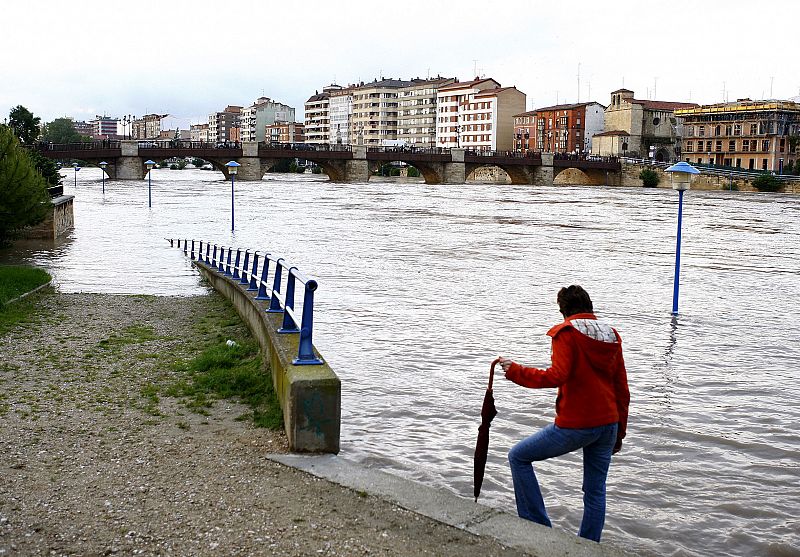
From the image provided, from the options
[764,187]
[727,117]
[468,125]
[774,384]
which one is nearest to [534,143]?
[468,125]

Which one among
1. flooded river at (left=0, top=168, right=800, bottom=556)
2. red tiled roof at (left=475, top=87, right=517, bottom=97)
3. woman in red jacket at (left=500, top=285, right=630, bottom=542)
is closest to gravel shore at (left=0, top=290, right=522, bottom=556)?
woman in red jacket at (left=500, top=285, right=630, bottom=542)

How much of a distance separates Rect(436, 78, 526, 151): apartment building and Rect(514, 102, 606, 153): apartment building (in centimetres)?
602

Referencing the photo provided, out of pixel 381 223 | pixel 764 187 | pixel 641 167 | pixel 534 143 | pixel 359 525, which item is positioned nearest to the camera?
pixel 359 525

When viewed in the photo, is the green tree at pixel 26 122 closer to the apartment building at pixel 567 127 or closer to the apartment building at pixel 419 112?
the apartment building at pixel 567 127

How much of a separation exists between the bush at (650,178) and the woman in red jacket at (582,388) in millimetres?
94947

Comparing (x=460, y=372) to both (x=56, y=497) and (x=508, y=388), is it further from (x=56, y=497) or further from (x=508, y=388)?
(x=56, y=497)

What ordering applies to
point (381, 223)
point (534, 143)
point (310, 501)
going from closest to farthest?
point (310, 501)
point (381, 223)
point (534, 143)

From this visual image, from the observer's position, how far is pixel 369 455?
7523 mm

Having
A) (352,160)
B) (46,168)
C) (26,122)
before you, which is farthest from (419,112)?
(46,168)

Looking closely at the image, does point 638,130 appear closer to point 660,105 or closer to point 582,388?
point 660,105

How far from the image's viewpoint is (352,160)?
9769 centimetres

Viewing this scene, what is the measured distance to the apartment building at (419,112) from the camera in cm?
15900

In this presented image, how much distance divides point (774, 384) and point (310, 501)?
7.06 meters

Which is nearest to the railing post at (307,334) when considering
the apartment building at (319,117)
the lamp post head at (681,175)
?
the lamp post head at (681,175)
